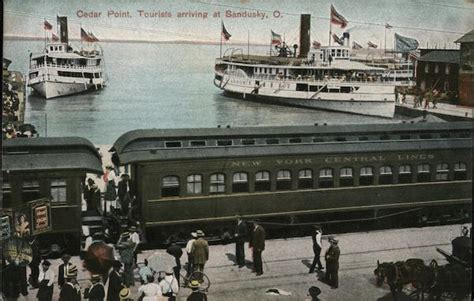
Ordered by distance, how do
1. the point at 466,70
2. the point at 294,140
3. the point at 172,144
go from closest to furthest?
1. the point at 172,144
2. the point at 294,140
3. the point at 466,70

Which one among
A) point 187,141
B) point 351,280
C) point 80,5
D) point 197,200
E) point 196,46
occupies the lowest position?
point 351,280

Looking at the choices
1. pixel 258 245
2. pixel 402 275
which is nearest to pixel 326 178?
pixel 258 245

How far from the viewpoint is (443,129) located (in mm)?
6168

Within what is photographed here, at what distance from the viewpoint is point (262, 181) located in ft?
19.1

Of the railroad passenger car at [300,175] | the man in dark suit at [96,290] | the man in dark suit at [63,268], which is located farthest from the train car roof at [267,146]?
the man in dark suit at [96,290]

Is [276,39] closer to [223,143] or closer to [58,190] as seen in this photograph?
[223,143]

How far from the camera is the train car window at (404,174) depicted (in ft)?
20.2

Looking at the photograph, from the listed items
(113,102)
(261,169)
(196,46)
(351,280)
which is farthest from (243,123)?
(351,280)

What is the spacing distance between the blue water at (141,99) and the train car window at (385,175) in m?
1.78

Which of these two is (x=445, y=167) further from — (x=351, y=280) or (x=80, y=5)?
(x=80, y=5)

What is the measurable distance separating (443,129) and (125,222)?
3.40m

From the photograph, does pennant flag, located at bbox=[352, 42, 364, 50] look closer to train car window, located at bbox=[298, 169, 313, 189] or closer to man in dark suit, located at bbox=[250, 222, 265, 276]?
train car window, located at bbox=[298, 169, 313, 189]

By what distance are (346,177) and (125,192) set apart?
2.23 meters

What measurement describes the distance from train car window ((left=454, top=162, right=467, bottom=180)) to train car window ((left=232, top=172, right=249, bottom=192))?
228 centimetres
